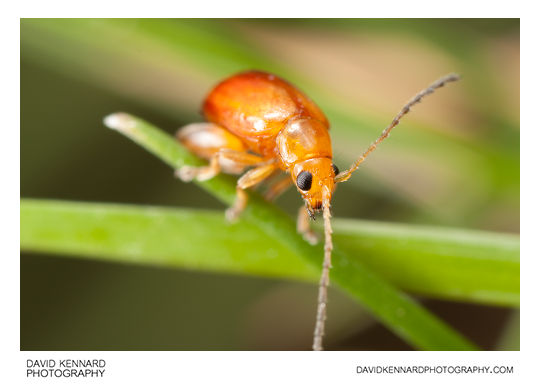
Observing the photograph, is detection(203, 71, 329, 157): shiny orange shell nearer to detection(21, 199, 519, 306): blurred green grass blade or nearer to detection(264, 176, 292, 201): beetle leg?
detection(264, 176, 292, 201): beetle leg

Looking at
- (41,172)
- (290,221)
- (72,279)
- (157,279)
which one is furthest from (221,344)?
(41,172)

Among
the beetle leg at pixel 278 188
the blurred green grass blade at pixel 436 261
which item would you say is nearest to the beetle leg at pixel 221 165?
the beetle leg at pixel 278 188

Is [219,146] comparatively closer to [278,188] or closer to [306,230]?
[278,188]

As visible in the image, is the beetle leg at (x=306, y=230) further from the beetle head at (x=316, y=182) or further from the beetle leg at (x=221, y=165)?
the beetle leg at (x=221, y=165)
